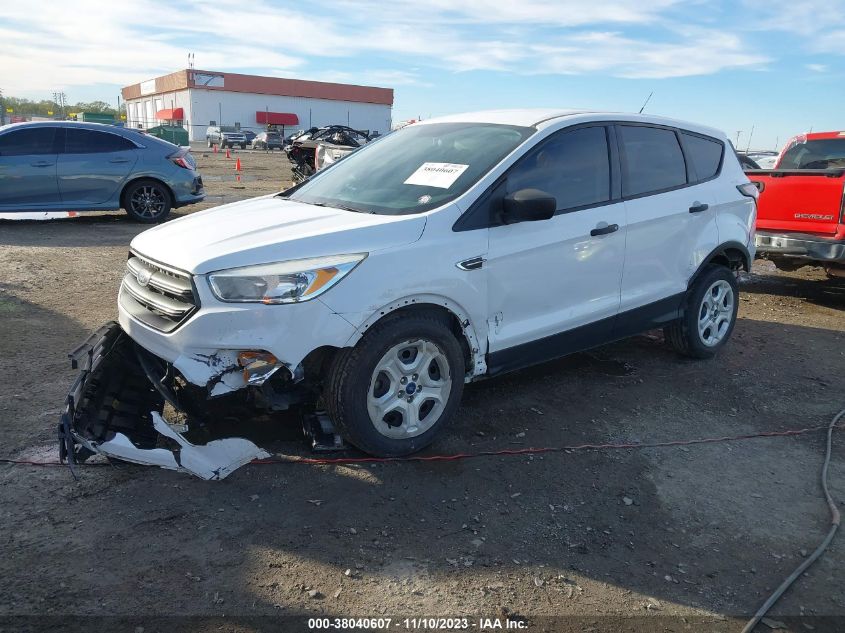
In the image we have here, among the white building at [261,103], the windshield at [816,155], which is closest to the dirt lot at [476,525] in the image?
the windshield at [816,155]

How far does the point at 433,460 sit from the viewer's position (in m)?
3.82

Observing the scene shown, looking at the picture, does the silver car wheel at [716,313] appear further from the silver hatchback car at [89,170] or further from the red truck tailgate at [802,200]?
the silver hatchback car at [89,170]

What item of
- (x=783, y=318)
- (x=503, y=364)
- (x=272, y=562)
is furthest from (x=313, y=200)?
(x=783, y=318)

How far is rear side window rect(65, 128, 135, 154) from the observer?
10.8 metres

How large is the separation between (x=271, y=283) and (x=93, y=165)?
9.05 meters

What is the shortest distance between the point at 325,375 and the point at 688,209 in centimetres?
318

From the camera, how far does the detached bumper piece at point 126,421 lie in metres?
3.34

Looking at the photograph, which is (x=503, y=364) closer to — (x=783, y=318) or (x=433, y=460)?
(x=433, y=460)

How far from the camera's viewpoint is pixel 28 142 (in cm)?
1053

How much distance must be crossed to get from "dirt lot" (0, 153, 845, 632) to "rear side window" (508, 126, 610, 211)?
140 cm

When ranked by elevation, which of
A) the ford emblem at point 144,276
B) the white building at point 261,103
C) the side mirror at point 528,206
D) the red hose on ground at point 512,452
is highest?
the white building at point 261,103

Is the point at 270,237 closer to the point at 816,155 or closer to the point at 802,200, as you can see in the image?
the point at 802,200

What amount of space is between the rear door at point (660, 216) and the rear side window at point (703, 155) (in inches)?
3.4

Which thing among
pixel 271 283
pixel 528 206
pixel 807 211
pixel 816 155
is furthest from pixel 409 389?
pixel 816 155
